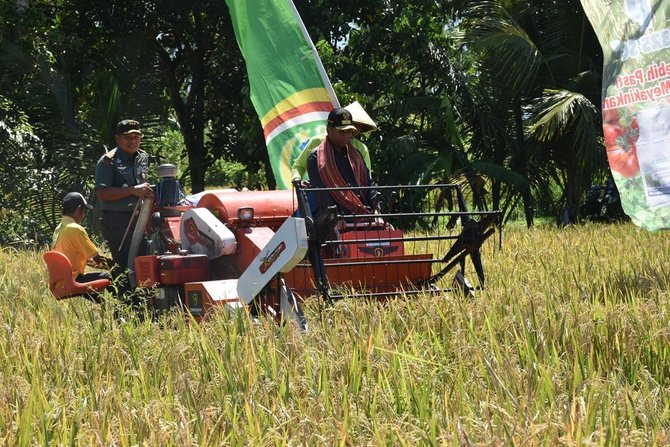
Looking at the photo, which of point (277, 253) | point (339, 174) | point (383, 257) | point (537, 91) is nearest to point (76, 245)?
point (339, 174)

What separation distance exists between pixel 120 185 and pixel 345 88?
874cm

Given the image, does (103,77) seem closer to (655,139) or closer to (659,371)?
(655,139)

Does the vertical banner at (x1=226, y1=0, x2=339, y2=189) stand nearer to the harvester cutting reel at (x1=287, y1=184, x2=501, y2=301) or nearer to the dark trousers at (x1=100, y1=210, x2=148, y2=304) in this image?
the dark trousers at (x1=100, y1=210, x2=148, y2=304)

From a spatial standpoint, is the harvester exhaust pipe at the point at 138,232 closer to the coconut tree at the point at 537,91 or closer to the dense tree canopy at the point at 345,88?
the dense tree canopy at the point at 345,88

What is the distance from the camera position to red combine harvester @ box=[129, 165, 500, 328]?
627 centimetres

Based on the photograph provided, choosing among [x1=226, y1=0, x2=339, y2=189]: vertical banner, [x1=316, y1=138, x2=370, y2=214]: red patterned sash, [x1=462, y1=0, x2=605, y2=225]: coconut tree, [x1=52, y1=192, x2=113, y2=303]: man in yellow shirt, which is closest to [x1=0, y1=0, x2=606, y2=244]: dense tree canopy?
[x1=462, y1=0, x2=605, y2=225]: coconut tree

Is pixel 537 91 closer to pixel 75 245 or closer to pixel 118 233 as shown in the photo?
pixel 118 233

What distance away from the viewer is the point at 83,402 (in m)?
3.98

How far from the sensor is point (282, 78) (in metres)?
11.4

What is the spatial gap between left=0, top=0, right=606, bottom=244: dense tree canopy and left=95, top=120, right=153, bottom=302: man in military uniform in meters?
Answer: 8.07

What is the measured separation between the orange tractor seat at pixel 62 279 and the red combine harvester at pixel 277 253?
0.45m

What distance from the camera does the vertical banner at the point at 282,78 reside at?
1098 centimetres

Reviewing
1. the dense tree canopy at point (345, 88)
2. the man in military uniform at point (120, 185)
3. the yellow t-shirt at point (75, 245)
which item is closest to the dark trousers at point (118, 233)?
the man in military uniform at point (120, 185)

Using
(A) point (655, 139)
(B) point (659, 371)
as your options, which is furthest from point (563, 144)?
(B) point (659, 371)
